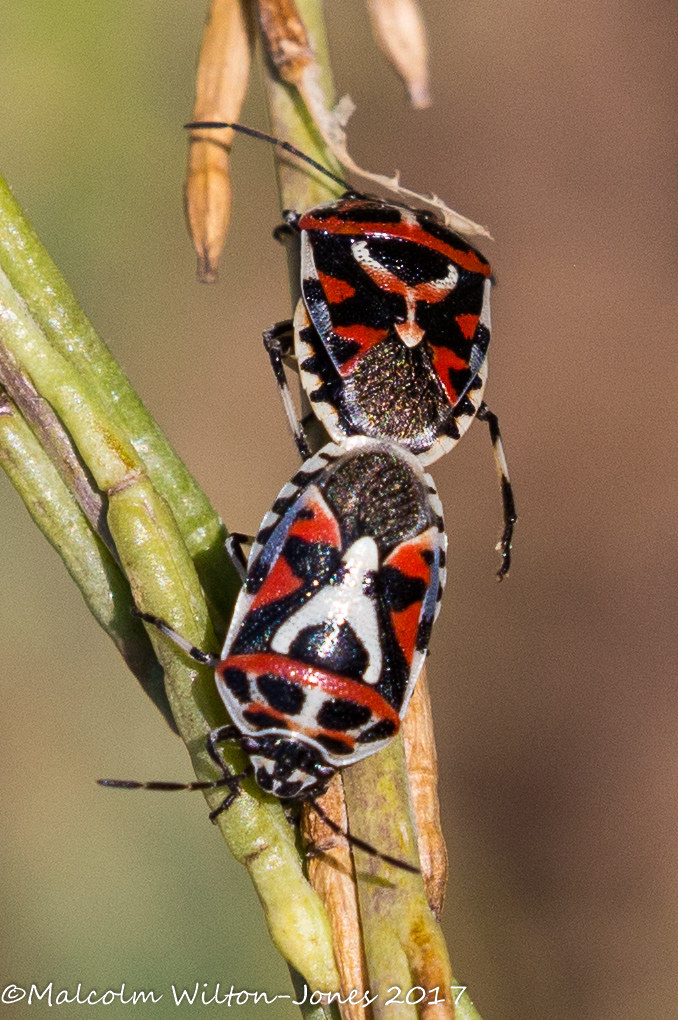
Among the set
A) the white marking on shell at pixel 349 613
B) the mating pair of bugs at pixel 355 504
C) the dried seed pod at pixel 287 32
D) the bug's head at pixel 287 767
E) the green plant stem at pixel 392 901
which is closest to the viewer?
the green plant stem at pixel 392 901

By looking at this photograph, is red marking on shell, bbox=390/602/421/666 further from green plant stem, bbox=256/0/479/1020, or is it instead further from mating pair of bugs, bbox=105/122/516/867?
green plant stem, bbox=256/0/479/1020

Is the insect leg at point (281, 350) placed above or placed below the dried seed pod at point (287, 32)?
below

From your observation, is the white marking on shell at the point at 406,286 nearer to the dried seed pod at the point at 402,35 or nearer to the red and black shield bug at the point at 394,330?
the red and black shield bug at the point at 394,330

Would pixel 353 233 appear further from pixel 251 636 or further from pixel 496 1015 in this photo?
pixel 496 1015

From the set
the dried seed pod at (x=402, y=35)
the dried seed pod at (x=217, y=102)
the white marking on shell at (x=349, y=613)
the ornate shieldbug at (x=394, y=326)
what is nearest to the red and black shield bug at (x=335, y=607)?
the white marking on shell at (x=349, y=613)

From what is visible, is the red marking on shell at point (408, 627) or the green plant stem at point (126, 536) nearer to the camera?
the green plant stem at point (126, 536)

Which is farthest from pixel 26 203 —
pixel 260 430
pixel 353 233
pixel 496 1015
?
pixel 496 1015

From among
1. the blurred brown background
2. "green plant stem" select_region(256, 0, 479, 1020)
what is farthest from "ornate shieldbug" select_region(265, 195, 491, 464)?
the blurred brown background
